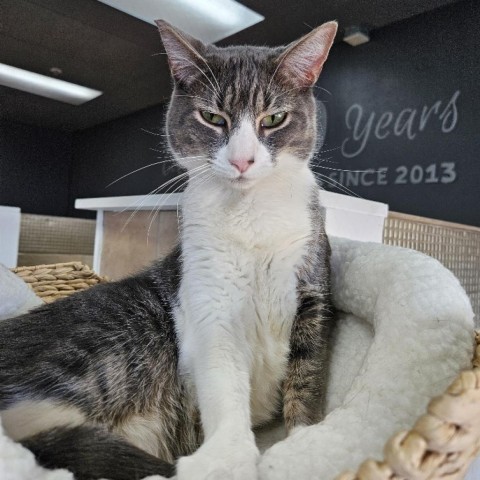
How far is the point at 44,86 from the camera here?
4.21m

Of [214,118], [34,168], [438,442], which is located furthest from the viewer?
[34,168]

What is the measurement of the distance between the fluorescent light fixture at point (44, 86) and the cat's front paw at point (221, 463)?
160 inches

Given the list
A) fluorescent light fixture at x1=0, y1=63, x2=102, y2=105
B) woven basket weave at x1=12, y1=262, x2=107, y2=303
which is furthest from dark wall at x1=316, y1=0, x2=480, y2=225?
fluorescent light fixture at x1=0, y1=63, x2=102, y2=105

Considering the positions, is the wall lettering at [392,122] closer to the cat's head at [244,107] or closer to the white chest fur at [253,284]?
the cat's head at [244,107]

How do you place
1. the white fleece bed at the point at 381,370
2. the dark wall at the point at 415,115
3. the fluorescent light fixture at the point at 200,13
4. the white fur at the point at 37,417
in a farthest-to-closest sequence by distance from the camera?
the fluorescent light fixture at the point at 200,13 < the dark wall at the point at 415,115 < the white fur at the point at 37,417 < the white fleece bed at the point at 381,370

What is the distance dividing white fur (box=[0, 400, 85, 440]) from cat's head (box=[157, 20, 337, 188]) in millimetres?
410

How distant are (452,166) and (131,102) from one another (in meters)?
3.28

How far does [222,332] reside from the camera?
2.29 ft

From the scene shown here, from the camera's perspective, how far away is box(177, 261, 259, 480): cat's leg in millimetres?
509

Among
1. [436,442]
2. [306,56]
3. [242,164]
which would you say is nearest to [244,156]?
[242,164]

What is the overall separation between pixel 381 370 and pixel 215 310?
0.89ft

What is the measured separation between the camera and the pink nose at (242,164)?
67cm

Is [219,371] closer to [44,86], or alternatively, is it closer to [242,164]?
[242,164]

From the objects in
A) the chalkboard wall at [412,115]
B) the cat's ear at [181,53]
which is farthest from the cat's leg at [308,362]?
the chalkboard wall at [412,115]
